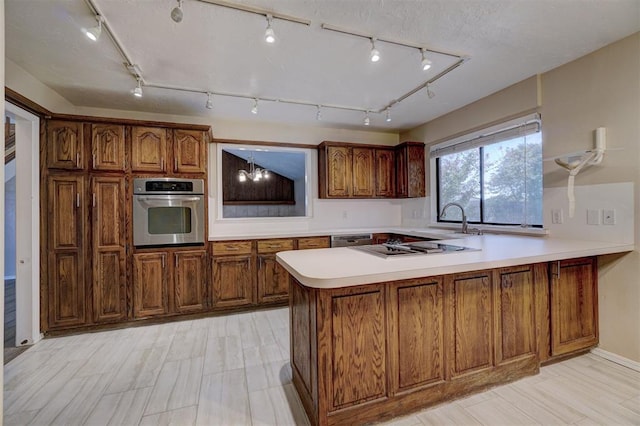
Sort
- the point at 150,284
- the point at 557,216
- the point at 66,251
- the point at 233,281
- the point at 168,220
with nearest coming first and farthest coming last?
1. the point at 557,216
2. the point at 66,251
3. the point at 150,284
4. the point at 168,220
5. the point at 233,281

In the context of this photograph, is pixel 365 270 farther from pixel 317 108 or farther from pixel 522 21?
pixel 317 108

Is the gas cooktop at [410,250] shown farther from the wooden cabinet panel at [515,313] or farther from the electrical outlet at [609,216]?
the electrical outlet at [609,216]

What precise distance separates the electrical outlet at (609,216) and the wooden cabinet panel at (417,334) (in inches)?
65.0

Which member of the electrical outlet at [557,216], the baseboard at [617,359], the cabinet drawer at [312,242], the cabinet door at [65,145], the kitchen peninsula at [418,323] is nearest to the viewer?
the kitchen peninsula at [418,323]

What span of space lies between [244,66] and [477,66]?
80.8 inches

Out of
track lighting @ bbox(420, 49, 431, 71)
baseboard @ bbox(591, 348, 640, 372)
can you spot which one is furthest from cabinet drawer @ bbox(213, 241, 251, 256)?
baseboard @ bbox(591, 348, 640, 372)

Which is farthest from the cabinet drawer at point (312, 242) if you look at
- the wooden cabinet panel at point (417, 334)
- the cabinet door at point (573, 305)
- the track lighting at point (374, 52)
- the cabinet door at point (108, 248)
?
the cabinet door at point (573, 305)

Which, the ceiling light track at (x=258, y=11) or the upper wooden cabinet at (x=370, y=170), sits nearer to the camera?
the ceiling light track at (x=258, y=11)

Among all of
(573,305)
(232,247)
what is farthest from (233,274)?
(573,305)

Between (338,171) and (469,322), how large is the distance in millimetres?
→ 2716

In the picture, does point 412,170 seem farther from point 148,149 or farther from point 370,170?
point 148,149

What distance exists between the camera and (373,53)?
200cm

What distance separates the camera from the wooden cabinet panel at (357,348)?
1497mm

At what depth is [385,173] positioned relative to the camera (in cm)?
434
